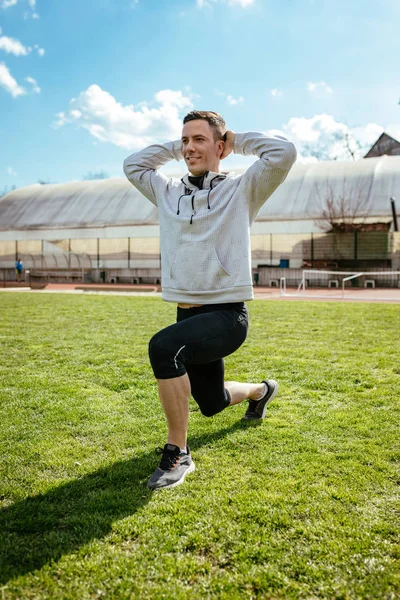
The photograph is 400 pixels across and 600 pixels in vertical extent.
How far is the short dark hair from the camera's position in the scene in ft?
10.5

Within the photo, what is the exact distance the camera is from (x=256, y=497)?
2797mm

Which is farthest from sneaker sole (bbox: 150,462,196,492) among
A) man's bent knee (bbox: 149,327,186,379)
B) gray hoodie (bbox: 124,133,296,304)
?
gray hoodie (bbox: 124,133,296,304)

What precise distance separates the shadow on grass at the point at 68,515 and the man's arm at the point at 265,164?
72.3 inches

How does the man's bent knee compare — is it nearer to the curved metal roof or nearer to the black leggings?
the black leggings

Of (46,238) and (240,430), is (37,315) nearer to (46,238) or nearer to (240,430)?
(240,430)

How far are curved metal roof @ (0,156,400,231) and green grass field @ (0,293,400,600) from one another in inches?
1003

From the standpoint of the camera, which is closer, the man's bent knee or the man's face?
the man's bent knee

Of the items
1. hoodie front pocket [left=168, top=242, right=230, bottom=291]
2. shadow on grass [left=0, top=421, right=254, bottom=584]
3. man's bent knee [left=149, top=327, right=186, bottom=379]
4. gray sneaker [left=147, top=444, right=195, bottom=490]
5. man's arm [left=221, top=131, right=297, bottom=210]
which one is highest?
man's arm [left=221, top=131, right=297, bottom=210]

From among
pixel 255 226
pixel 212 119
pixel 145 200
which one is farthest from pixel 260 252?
pixel 212 119

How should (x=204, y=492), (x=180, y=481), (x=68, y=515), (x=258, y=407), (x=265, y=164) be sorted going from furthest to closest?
(x=258, y=407) → (x=265, y=164) → (x=180, y=481) → (x=204, y=492) → (x=68, y=515)

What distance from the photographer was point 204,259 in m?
3.06

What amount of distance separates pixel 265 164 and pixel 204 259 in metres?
0.67

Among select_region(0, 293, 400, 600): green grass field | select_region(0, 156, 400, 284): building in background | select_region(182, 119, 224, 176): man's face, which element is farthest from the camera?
select_region(0, 156, 400, 284): building in background

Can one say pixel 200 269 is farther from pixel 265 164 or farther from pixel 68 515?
pixel 68 515
